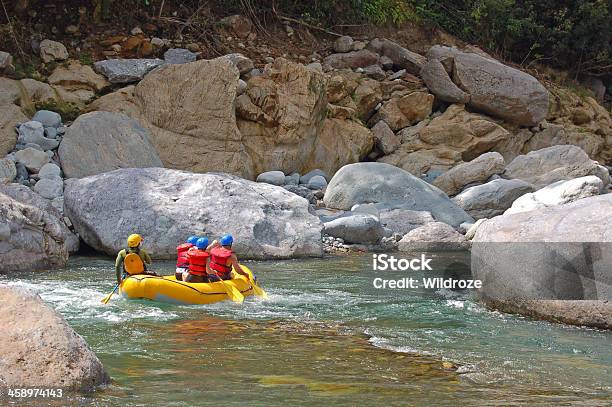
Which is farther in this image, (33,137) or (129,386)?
(33,137)

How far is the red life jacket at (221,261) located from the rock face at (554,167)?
8.97m

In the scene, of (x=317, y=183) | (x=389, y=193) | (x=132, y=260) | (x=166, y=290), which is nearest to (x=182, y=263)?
(x=132, y=260)

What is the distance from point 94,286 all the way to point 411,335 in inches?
156

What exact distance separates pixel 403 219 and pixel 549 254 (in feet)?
20.8

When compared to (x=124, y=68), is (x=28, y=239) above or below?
below

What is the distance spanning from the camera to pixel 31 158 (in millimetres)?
13562

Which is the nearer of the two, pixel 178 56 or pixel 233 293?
pixel 233 293

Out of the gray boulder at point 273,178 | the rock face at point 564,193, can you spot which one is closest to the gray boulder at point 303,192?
the gray boulder at point 273,178

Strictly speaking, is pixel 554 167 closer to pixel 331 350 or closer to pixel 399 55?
pixel 399 55

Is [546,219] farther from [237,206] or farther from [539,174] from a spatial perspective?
[539,174]

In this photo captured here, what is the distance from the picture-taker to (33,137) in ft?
46.3

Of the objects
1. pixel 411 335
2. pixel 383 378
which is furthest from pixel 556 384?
pixel 411 335

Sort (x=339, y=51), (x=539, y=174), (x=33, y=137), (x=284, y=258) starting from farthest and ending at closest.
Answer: (x=339, y=51) → (x=539, y=174) → (x=33, y=137) → (x=284, y=258)

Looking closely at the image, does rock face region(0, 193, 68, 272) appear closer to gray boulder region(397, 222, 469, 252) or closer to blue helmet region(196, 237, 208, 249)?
blue helmet region(196, 237, 208, 249)
